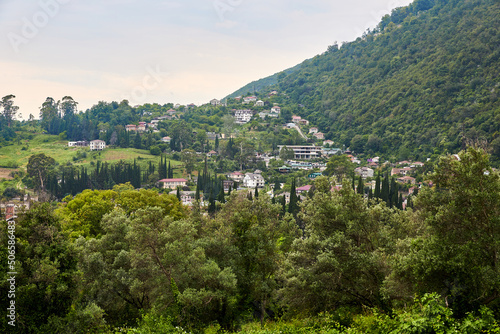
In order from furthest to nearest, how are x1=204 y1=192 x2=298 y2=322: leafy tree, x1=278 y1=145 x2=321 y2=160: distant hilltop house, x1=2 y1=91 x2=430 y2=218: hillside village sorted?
x1=278 y1=145 x2=321 y2=160: distant hilltop house < x1=2 y1=91 x2=430 y2=218: hillside village < x1=204 y1=192 x2=298 y2=322: leafy tree

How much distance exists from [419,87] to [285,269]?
88584 mm

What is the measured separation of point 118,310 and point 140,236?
4.07 metres

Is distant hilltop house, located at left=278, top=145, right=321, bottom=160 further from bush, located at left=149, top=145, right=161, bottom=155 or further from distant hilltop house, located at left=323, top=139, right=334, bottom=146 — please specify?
bush, located at left=149, top=145, right=161, bottom=155

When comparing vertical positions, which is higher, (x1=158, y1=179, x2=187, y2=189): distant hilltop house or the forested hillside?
the forested hillside

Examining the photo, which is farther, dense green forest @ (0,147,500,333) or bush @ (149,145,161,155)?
bush @ (149,145,161,155)

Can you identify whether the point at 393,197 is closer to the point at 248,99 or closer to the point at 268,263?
the point at 268,263

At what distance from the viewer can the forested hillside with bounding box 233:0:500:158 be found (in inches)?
2943

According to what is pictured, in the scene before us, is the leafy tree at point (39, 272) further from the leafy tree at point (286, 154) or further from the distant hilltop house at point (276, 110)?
the distant hilltop house at point (276, 110)

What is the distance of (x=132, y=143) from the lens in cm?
8969

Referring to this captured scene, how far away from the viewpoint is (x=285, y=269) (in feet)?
52.2

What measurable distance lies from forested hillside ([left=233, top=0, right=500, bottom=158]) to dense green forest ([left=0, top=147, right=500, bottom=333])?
5215cm

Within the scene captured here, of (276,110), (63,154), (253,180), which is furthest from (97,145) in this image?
(276,110)

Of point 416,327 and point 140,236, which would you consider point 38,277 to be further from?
point 416,327

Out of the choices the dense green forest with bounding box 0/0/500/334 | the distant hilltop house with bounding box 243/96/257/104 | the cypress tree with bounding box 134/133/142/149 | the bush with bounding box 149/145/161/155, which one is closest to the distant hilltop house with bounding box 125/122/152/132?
the cypress tree with bounding box 134/133/142/149
